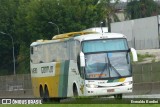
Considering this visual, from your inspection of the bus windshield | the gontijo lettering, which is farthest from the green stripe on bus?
the bus windshield

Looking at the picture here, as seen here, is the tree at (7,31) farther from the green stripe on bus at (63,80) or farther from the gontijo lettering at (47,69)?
the green stripe on bus at (63,80)

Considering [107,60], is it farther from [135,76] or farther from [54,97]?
[135,76]

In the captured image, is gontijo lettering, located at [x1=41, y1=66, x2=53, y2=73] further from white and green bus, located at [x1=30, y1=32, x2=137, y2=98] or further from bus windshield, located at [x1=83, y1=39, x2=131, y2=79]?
bus windshield, located at [x1=83, y1=39, x2=131, y2=79]

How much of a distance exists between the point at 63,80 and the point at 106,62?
165 inches

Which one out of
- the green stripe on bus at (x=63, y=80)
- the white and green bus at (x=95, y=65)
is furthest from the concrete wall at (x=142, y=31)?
the white and green bus at (x=95, y=65)

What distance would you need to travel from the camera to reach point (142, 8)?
422 ft

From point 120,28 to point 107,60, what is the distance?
192 feet

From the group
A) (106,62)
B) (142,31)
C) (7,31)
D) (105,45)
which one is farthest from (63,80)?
(7,31)

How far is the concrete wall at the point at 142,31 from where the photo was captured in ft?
250

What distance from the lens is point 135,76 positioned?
127ft

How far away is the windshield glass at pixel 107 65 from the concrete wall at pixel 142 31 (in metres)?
47.4

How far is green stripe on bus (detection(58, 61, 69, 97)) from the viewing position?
29.8 metres

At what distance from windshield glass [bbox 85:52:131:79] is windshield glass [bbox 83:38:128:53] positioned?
27 cm

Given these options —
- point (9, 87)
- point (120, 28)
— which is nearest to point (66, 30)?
point (120, 28)
